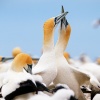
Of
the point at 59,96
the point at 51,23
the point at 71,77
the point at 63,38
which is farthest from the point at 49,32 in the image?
the point at 59,96

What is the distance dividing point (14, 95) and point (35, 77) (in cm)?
16

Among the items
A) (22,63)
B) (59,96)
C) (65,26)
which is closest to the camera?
(59,96)

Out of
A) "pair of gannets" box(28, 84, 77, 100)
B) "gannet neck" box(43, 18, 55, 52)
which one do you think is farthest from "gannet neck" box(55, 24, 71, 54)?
"pair of gannets" box(28, 84, 77, 100)

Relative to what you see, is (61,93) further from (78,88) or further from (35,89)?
(78,88)

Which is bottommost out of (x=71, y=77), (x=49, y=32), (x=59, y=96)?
(x=71, y=77)

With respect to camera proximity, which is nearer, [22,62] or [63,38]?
[22,62]

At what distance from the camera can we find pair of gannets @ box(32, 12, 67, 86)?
2.52 meters

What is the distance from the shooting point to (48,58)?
8.48ft

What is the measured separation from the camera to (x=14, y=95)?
2.00 meters

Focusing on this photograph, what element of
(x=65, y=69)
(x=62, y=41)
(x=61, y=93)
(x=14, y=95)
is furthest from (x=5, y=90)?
(x=62, y=41)

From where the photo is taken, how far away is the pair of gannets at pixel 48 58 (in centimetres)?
252

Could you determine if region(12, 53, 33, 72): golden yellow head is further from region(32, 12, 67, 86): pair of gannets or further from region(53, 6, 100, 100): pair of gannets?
region(53, 6, 100, 100): pair of gannets

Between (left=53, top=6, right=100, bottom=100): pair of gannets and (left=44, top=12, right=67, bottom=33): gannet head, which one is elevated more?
(left=44, top=12, right=67, bottom=33): gannet head

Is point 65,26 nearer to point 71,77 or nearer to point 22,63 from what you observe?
point 71,77
